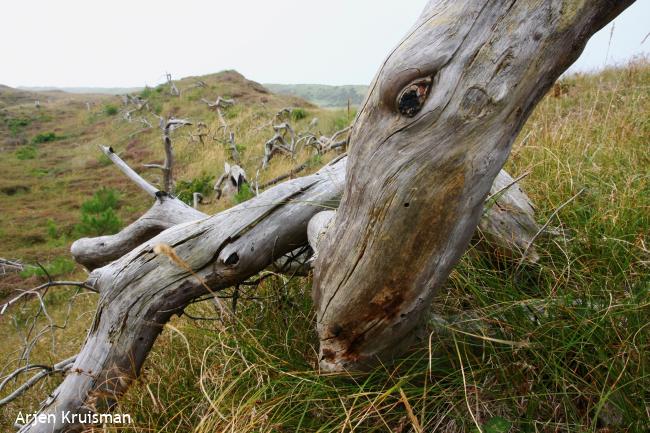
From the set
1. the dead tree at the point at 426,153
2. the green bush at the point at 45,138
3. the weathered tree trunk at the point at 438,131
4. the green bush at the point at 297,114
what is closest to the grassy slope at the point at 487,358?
the dead tree at the point at 426,153

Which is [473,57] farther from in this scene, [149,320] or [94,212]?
[94,212]

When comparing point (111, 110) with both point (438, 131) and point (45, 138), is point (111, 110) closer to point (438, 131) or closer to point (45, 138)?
point (45, 138)

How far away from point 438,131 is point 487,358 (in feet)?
3.52

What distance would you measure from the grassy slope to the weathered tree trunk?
13.6 inches

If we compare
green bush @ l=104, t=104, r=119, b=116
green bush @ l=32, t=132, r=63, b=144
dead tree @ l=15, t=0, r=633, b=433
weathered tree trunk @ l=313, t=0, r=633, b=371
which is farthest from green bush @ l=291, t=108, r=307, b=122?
green bush @ l=104, t=104, r=119, b=116

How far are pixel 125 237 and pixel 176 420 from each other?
171 centimetres

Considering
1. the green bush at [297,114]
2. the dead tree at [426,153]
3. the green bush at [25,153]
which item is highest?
the dead tree at [426,153]

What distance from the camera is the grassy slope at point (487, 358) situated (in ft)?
5.58

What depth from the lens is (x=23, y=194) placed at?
55.6 feet

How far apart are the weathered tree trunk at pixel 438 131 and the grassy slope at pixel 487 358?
35cm

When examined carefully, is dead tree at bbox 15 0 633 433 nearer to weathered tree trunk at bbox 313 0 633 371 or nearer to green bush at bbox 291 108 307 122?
weathered tree trunk at bbox 313 0 633 371

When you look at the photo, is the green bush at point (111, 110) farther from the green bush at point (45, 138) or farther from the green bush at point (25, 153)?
the green bush at point (25, 153)

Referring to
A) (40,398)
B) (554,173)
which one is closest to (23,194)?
(40,398)

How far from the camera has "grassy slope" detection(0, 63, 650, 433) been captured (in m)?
1.70
